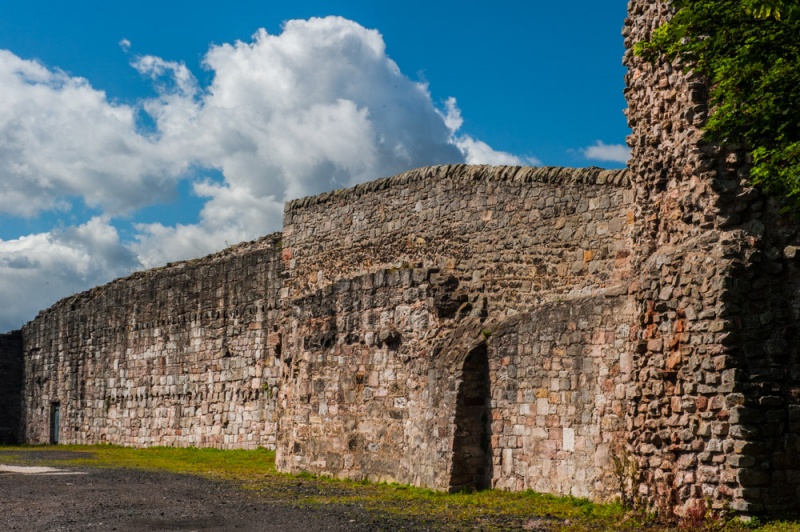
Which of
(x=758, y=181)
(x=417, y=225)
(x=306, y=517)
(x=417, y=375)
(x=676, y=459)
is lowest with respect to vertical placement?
(x=306, y=517)

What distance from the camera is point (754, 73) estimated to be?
852 cm

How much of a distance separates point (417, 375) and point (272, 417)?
7.96m

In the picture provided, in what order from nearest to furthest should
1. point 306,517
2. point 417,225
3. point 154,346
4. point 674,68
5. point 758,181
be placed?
point 758,181, point 674,68, point 306,517, point 417,225, point 154,346

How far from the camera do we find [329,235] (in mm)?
19531

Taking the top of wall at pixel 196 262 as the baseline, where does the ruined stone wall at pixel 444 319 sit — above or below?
below

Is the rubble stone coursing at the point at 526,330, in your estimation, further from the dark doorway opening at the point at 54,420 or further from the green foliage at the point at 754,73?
the dark doorway opening at the point at 54,420

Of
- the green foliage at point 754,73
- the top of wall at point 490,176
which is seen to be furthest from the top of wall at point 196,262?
the green foliage at point 754,73

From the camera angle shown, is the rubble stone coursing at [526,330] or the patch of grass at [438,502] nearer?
the rubble stone coursing at [526,330]

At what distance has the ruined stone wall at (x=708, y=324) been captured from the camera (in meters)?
8.47

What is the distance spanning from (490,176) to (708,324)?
7291 mm

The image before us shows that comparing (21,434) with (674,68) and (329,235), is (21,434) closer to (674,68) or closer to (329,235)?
(329,235)

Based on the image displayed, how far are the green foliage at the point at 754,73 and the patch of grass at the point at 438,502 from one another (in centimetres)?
296

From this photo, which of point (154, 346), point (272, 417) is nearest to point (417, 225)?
point (272, 417)

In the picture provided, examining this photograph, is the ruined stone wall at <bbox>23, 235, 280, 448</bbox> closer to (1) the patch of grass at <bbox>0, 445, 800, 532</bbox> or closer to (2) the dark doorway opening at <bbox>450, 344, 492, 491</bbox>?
(1) the patch of grass at <bbox>0, 445, 800, 532</bbox>
